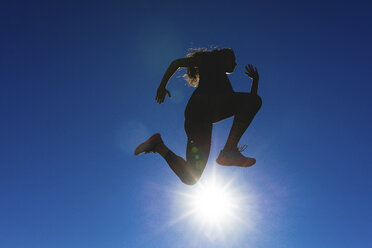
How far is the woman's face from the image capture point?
158 inches

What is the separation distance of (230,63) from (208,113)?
2.69 feet

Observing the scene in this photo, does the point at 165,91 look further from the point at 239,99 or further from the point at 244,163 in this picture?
the point at 244,163

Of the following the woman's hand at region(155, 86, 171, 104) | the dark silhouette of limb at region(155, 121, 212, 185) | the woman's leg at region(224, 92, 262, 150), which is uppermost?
the woman's hand at region(155, 86, 171, 104)

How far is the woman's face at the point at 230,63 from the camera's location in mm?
4016

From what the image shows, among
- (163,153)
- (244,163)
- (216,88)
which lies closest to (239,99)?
(216,88)

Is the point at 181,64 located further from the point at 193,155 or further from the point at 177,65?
the point at 193,155

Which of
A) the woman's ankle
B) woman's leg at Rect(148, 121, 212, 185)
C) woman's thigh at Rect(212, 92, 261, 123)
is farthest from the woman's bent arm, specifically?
the woman's ankle

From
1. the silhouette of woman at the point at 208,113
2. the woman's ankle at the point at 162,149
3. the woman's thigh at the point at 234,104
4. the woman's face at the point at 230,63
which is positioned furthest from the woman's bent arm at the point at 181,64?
the woman's ankle at the point at 162,149

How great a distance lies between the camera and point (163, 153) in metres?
3.65

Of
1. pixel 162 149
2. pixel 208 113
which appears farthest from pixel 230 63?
pixel 162 149

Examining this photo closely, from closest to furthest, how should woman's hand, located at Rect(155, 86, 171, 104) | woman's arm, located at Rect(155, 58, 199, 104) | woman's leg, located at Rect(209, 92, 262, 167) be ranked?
woman's leg, located at Rect(209, 92, 262, 167) < woman's arm, located at Rect(155, 58, 199, 104) < woman's hand, located at Rect(155, 86, 171, 104)

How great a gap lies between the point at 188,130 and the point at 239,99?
74 cm

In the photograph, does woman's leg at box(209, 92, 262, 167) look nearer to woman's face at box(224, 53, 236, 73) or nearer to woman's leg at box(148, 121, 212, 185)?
woman's leg at box(148, 121, 212, 185)

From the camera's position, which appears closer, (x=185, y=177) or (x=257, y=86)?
(x=185, y=177)
